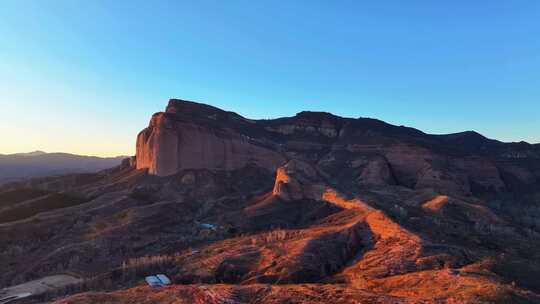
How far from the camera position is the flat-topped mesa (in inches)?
2635

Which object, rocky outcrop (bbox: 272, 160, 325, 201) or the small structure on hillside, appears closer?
the small structure on hillside

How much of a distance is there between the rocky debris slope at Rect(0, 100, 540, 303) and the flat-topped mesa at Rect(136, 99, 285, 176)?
250 millimetres

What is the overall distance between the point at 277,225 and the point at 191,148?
93.8 ft

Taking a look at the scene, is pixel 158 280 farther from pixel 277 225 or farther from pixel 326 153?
pixel 326 153

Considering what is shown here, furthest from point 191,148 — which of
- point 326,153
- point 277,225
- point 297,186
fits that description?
point 326,153

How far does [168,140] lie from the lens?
67.0 metres

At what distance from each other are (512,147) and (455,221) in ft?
280

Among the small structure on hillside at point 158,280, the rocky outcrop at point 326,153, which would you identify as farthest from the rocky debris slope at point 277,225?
the small structure on hillside at point 158,280

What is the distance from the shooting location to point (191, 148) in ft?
225

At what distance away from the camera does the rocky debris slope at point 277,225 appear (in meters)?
22.6

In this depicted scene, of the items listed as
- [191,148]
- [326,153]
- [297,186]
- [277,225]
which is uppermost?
[326,153]

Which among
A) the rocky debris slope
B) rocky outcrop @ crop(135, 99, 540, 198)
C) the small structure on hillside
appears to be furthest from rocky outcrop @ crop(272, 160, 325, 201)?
the small structure on hillside

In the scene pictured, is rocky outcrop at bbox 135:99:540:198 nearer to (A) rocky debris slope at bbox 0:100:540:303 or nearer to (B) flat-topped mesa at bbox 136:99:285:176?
(B) flat-topped mesa at bbox 136:99:285:176

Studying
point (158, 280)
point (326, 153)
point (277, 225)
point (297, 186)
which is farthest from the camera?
point (326, 153)
